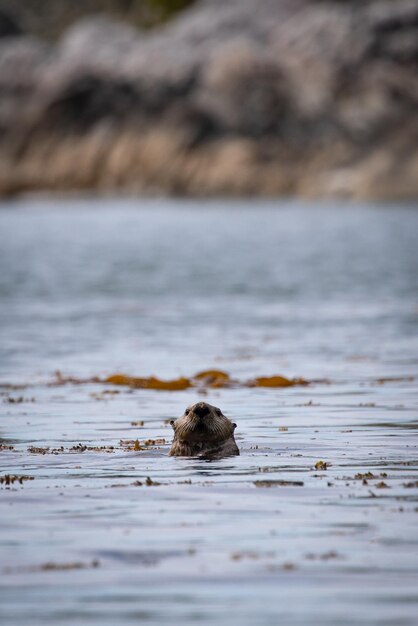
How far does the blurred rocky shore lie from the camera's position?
137 metres

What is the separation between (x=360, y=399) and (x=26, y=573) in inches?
445

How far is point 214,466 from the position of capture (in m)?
15.3

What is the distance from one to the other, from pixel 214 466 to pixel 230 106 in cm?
13746

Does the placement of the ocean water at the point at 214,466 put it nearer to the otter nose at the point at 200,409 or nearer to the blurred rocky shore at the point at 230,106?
the otter nose at the point at 200,409

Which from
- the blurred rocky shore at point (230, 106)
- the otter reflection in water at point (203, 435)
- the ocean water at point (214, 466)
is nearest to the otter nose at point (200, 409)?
the otter reflection in water at point (203, 435)

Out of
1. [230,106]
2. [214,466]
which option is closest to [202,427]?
[214,466]

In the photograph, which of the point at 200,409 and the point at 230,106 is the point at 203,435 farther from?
the point at 230,106

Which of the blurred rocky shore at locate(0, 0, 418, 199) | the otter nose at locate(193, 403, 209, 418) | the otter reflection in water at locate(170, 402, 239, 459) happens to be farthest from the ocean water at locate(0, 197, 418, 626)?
the blurred rocky shore at locate(0, 0, 418, 199)

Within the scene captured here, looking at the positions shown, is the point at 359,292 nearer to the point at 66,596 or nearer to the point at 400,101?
the point at 66,596

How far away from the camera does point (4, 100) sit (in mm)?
170500

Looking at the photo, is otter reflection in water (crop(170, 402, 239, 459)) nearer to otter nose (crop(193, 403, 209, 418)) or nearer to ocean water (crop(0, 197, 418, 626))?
otter nose (crop(193, 403, 209, 418))

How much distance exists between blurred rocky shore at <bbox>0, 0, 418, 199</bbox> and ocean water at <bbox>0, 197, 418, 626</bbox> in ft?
293

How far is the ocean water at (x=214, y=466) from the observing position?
1021 cm

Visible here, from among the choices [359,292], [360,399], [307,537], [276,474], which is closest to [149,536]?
[307,537]
